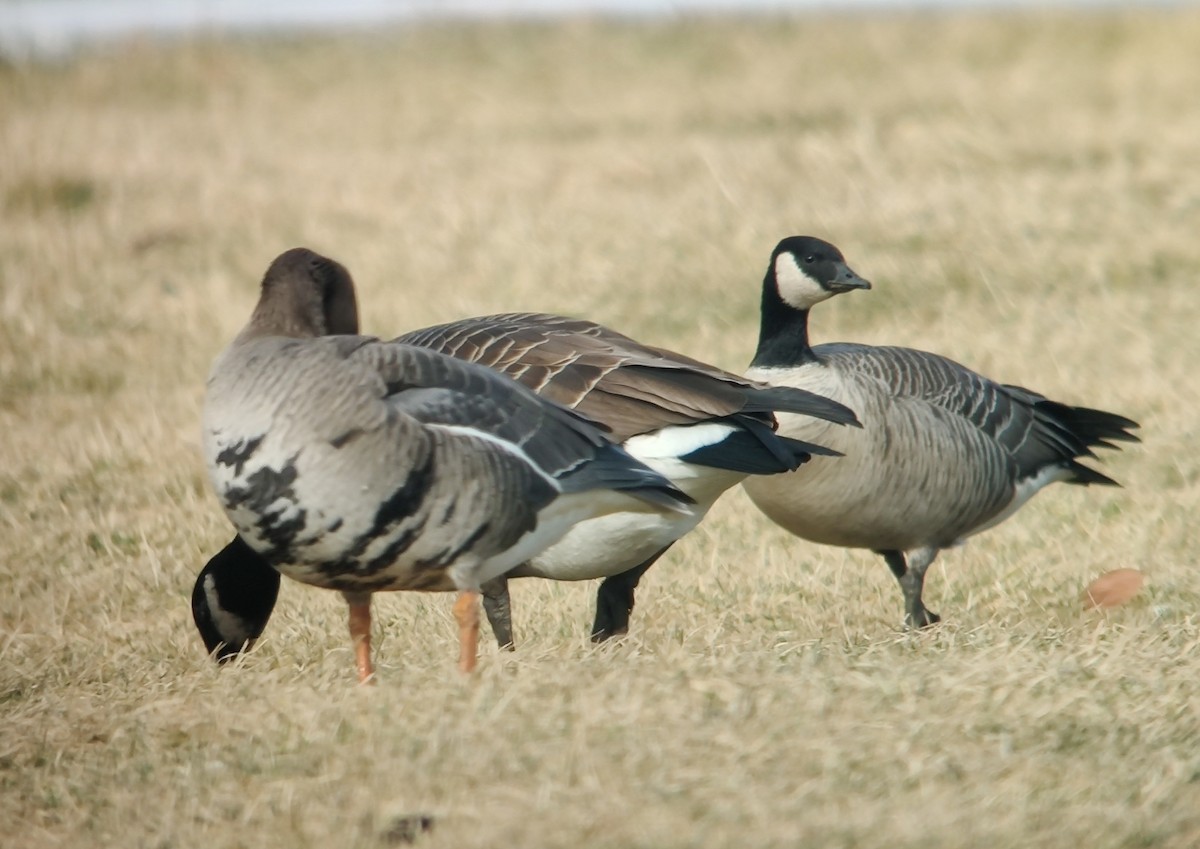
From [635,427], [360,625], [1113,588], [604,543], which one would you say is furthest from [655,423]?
[1113,588]

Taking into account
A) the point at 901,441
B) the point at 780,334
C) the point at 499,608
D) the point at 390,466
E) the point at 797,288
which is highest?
the point at 797,288

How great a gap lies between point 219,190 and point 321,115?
9.24 feet

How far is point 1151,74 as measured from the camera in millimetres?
13508

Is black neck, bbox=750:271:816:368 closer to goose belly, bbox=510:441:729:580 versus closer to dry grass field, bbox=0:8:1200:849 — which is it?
dry grass field, bbox=0:8:1200:849

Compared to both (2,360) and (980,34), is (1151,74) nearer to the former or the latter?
(980,34)

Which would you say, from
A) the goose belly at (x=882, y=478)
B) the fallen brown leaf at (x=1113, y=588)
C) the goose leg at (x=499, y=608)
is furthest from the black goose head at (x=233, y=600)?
the fallen brown leaf at (x=1113, y=588)

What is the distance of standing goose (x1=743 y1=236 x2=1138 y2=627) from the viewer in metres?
5.43

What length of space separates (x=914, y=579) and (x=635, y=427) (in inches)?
57.8

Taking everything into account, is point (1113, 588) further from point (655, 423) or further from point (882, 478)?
point (655, 423)

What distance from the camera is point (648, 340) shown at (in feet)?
28.7

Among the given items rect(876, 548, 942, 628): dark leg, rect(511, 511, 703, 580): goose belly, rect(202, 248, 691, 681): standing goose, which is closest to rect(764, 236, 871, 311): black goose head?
rect(876, 548, 942, 628): dark leg

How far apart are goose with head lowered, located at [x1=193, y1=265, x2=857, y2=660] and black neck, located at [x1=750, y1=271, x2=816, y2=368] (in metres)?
0.90

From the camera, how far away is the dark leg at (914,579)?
212 inches

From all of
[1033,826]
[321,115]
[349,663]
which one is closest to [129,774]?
[349,663]
